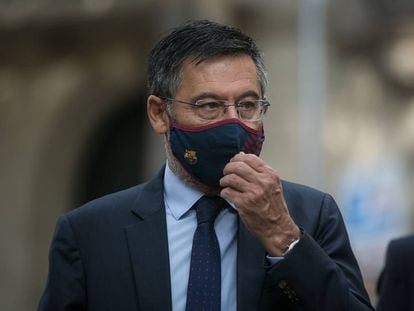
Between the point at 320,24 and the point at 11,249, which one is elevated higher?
the point at 320,24

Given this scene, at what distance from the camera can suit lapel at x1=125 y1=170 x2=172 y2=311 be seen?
140 inches

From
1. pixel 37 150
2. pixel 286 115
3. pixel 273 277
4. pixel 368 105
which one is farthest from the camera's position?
pixel 37 150

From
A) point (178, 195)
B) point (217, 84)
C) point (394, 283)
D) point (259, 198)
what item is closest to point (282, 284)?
point (259, 198)

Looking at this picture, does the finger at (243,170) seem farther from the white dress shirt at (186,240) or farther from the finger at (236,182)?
the white dress shirt at (186,240)

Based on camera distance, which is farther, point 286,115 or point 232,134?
point 286,115

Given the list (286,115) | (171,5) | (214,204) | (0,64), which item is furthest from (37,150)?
(214,204)

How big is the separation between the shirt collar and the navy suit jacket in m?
0.03

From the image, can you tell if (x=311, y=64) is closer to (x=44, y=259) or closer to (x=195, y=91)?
(x=44, y=259)

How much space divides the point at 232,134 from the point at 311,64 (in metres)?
9.57

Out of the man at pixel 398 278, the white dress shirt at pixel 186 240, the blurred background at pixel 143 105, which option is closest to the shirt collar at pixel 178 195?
the white dress shirt at pixel 186 240

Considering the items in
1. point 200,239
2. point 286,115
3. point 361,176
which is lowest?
point 361,176

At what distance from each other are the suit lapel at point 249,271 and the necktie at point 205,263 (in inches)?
2.6

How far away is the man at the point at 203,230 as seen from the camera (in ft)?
11.1

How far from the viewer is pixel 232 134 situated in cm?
346
